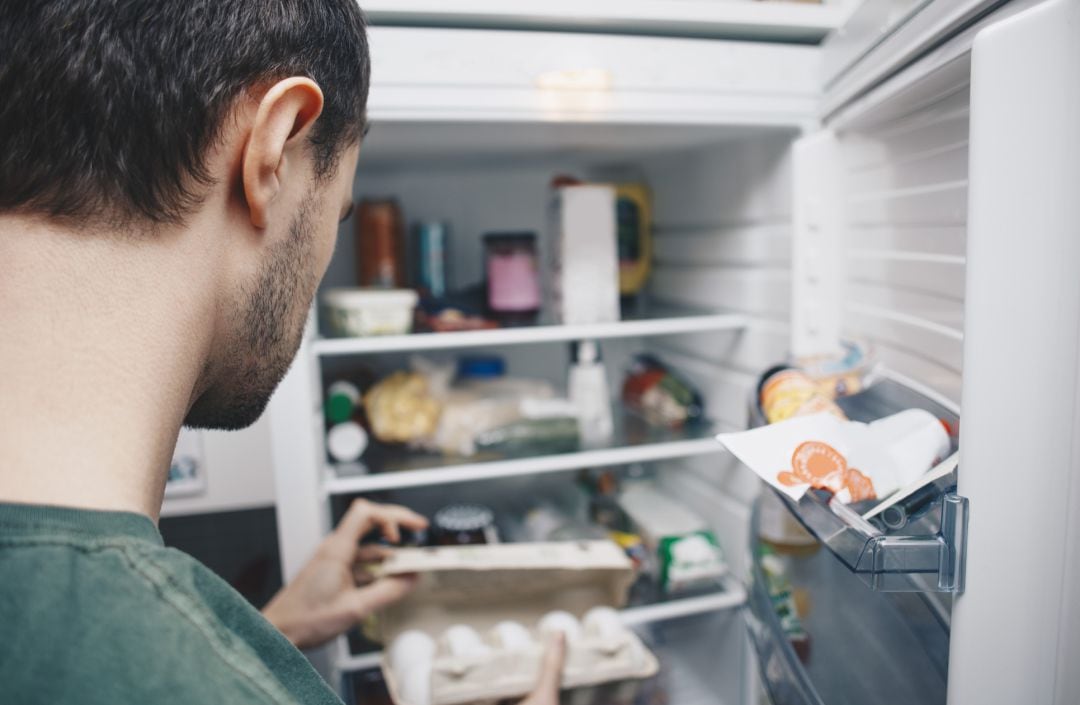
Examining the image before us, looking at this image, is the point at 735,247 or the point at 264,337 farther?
the point at 735,247

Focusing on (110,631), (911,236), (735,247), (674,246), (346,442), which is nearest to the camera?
(110,631)

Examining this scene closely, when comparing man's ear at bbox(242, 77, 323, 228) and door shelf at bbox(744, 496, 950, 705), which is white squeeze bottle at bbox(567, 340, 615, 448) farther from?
man's ear at bbox(242, 77, 323, 228)

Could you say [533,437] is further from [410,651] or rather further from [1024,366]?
[1024,366]

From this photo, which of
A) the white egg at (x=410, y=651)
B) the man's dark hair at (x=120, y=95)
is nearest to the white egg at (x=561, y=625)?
the white egg at (x=410, y=651)

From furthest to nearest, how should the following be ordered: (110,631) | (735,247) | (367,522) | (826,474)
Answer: (735,247) < (367,522) < (826,474) < (110,631)

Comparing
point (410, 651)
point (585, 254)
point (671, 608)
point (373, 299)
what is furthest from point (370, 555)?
point (585, 254)

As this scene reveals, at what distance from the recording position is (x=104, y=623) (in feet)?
1.28

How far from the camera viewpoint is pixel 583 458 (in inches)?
52.7

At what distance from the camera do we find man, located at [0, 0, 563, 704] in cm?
39

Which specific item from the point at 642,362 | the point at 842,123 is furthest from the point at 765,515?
the point at 642,362

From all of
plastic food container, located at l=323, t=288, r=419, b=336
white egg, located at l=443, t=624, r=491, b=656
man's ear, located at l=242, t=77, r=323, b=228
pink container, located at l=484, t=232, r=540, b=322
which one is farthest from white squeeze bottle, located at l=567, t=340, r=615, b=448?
man's ear, located at l=242, t=77, r=323, b=228

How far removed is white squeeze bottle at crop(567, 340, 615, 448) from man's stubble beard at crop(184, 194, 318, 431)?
0.81 metres

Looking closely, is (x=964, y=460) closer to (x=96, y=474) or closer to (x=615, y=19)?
(x=96, y=474)

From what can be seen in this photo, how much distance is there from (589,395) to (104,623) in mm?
1107
